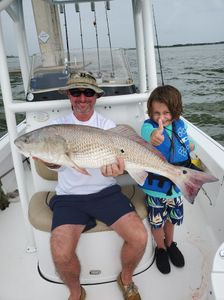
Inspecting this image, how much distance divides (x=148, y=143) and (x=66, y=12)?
226cm

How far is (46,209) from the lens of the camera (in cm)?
276

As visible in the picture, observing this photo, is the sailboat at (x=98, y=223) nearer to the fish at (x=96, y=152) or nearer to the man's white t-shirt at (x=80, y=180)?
the man's white t-shirt at (x=80, y=180)

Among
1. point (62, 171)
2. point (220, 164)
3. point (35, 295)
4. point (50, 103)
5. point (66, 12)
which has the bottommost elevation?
point (35, 295)

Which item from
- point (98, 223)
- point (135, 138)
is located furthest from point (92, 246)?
point (135, 138)

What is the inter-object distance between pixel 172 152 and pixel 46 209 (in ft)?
3.86

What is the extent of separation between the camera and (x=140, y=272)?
9.52 ft

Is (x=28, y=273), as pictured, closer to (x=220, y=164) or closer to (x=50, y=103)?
(x=50, y=103)

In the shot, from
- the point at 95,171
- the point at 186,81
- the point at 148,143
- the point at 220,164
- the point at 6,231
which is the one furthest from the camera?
the point at 186,81

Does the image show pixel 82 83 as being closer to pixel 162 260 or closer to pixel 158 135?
pixel 158 135

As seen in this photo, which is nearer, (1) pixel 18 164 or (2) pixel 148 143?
(2) pixel 148 143

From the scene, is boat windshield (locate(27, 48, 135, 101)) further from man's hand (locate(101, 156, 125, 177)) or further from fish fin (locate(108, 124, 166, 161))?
man's hand (locate(101, 156, 125, 177))

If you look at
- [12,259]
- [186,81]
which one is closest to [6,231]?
[12,259]

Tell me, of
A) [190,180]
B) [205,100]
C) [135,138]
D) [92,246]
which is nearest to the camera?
[190,180]

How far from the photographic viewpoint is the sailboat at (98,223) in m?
2.70
